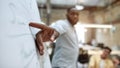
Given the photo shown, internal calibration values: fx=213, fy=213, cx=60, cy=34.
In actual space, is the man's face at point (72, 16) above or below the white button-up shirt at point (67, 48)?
above

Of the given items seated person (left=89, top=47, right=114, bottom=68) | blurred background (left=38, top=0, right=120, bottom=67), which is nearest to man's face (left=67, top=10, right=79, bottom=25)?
seated person (left=89, top=47, right=114, bottom=68)

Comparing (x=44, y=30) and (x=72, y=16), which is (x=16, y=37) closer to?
(x=44, y=30)

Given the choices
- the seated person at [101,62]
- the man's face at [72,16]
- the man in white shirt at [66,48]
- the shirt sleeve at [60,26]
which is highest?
the man's face at [72,16]

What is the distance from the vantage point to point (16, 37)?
0.52 m

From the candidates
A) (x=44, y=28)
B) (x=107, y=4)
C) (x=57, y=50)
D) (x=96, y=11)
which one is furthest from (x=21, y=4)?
(x=96, y=11)

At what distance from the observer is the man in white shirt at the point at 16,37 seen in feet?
1.60

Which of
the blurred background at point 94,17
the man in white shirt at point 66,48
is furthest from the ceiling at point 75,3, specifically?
the man in white shirt at point 66,48

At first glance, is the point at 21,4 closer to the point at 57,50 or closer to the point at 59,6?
the point at 57,50

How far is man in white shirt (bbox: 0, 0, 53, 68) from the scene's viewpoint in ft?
1.60

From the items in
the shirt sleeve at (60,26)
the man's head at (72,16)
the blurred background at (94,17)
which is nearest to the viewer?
the shirt sleeve at (60,26)

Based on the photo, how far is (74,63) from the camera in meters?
2.11

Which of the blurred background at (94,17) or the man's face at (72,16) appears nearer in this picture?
the man's face at (72,16)

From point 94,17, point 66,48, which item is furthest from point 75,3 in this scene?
point 66,48

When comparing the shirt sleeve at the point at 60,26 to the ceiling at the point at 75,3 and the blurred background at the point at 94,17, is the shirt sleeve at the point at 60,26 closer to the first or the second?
the blurred background at the point at 94,17
